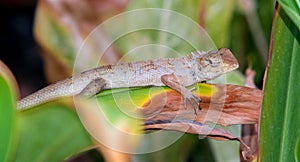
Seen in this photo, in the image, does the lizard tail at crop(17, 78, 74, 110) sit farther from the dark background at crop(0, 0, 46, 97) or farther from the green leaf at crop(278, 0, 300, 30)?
the dark background at crop(0, 0, 46, 97)

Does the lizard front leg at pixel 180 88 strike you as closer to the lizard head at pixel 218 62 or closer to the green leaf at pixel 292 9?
the lizard head at pixel 218 62

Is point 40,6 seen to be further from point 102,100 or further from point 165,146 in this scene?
point 102,100

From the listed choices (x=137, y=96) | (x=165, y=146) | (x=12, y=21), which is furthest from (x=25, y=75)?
(x=137, y=96)

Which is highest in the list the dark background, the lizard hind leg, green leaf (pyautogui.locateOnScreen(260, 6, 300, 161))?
the dark background

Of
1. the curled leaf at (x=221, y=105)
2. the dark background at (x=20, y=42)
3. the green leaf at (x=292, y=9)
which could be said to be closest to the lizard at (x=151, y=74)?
the curled leaf at (x=221, y=105)

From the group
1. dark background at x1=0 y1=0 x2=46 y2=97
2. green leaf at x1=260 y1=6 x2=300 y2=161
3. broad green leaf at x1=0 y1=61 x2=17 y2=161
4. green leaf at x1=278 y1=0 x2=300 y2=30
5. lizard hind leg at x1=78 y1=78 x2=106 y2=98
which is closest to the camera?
broad green leaf at x1=0 y1=61 x2=17 y2=161

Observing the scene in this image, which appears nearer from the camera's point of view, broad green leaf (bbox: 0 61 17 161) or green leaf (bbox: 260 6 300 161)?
broad green leaf (bbox: 0 61 17 161)

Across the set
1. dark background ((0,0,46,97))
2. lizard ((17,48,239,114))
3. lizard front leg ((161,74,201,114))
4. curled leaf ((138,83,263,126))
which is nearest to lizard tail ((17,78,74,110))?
lizard ((17,48,239,114))
